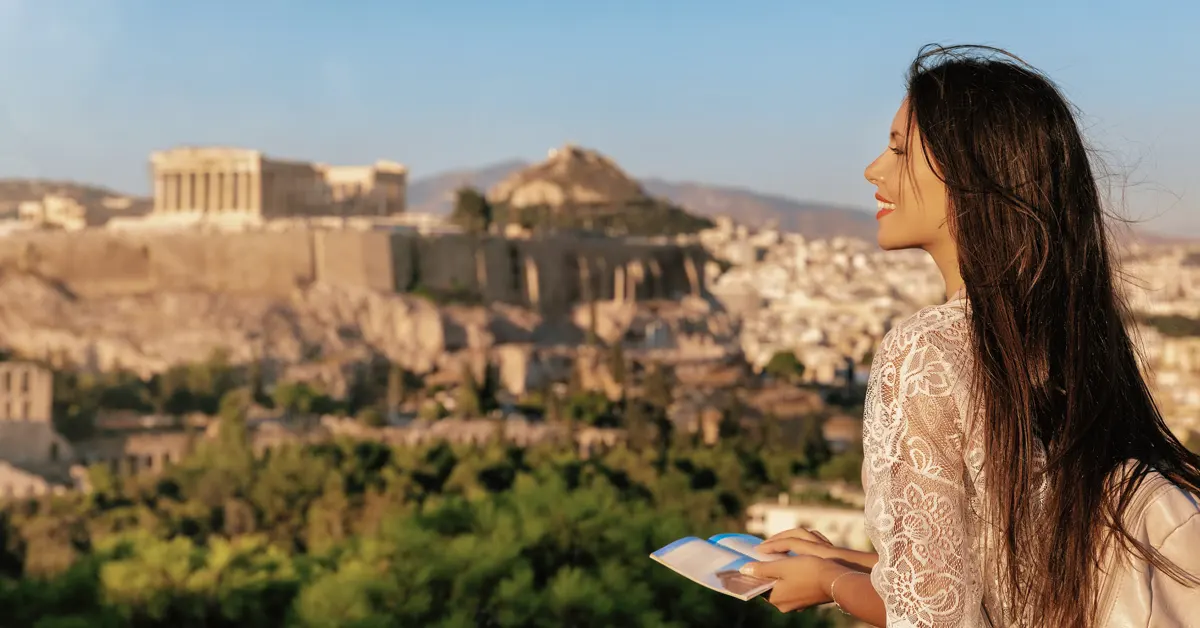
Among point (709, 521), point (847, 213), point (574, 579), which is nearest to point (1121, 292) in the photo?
point (574, 579)

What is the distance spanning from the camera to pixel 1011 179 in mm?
1113

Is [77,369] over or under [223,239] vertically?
under

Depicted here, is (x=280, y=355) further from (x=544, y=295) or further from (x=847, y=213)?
(x=847, y=213)

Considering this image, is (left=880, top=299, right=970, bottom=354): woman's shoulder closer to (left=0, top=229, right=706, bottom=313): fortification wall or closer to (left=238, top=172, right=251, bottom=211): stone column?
(left=0, top=229, right=706, bottom=313): fortification wall

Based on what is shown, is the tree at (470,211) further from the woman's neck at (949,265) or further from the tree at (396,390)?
the woman's neck at (949,265)

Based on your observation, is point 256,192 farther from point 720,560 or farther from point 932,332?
point 932,332

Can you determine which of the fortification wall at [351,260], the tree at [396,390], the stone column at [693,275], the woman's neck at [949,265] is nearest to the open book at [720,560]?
the woman's neck at [949,265]

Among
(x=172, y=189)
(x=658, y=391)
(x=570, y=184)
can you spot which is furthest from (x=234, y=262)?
(x=570, y=184)

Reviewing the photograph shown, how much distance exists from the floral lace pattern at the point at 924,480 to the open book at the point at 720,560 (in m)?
0.15

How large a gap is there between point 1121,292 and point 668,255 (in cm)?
3797

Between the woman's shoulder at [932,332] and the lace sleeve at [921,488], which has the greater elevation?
the woman's shoulder at [932,332]

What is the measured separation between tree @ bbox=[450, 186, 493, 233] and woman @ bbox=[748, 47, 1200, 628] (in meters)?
31.6

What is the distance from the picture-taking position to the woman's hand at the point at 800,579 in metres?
1.20

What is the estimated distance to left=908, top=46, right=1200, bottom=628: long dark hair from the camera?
1070mm
